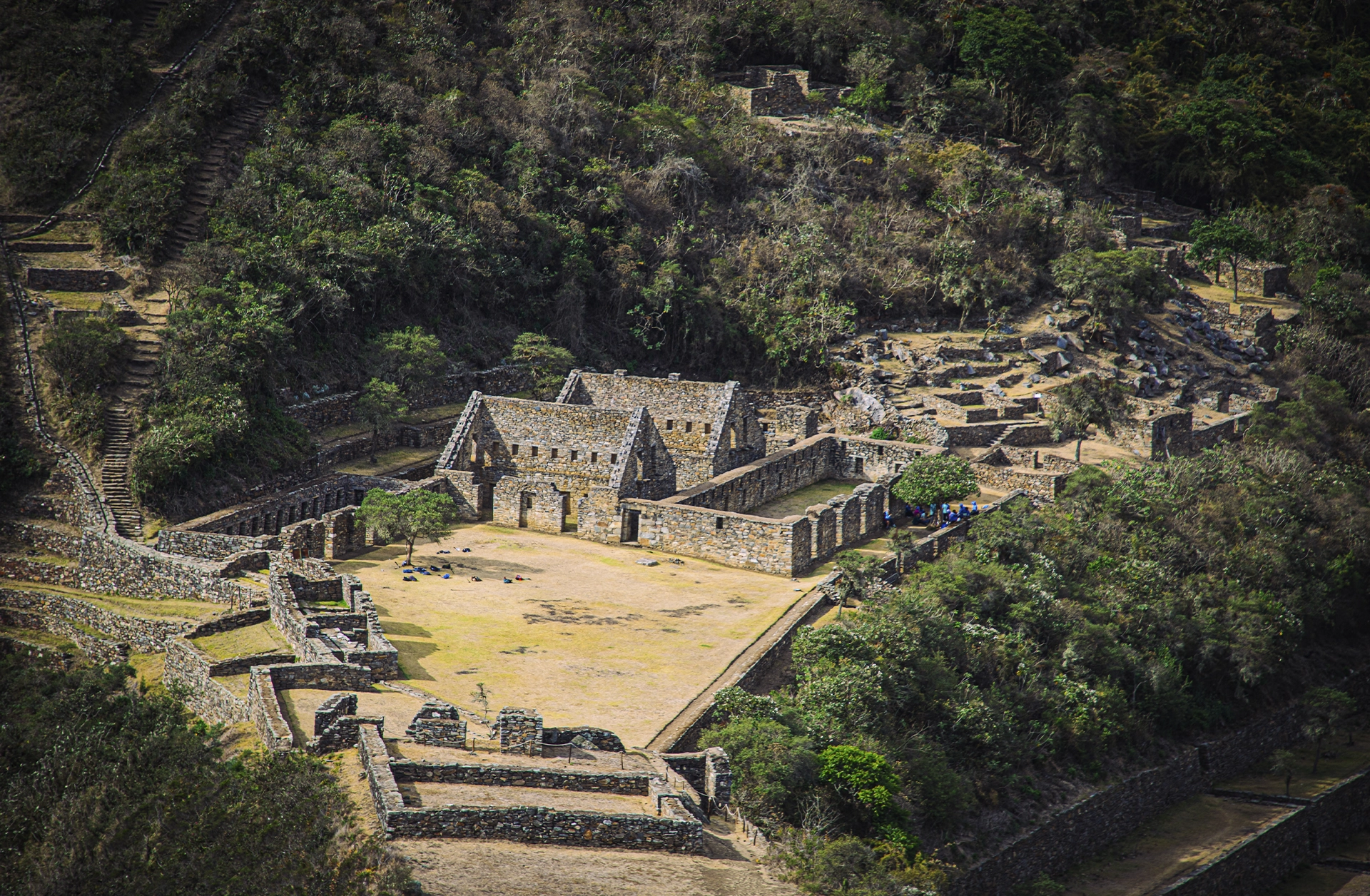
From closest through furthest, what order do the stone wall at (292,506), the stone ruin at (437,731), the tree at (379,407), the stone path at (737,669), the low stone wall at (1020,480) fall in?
the stone ruin at (437,731) < the stone path at (737,669) < the stone wall at (292,506) < the tree at (379,407) < the low stone wall at (1020,480)

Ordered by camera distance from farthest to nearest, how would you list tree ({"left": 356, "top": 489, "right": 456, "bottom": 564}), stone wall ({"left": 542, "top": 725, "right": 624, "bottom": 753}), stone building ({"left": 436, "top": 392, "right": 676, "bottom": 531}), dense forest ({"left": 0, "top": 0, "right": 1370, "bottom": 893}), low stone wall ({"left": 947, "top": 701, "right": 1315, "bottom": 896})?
stone building ({"left": 436, "top": 392, "right": 676, "bottom": 531}), tree ({"left": 356, "top": 489, "right": 456, "bottom": 564}), dense forest ({"left": 0, "top": 0, "right": 1370, "bottom": 893}), low stone wall ({"left": 947, "top": 701, "right": 1315, "bottom": 896}), stone wall ({"left": 542, "top": 725, "right": 624, "bottom": 753})

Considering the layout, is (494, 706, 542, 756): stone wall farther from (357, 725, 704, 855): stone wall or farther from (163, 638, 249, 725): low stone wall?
(163, 638, 249, 725): low stone wall

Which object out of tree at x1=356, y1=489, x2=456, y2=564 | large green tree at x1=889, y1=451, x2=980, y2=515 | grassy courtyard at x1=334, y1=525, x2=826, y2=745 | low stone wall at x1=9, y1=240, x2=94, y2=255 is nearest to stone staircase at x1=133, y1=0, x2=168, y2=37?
low stone wall at x1=9, y1=240, x2=94, y2=255

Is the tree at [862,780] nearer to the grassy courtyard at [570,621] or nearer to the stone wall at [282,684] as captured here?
the grassy courtyard at [570,621]

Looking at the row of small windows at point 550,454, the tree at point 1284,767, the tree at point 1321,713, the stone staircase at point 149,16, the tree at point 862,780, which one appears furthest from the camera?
the stone staircase at point 149,16

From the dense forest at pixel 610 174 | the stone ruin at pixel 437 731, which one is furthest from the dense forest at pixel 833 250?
the stone ruin at pixel 437 731

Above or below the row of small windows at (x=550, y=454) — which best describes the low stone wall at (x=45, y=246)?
above
